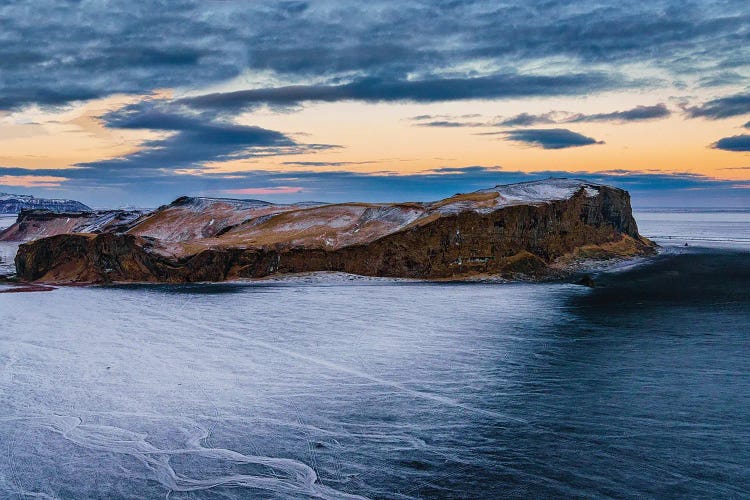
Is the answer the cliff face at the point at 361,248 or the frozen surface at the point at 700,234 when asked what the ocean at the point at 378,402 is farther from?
the frozen surface at the point at 700,234

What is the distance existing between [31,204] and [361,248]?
156578mm

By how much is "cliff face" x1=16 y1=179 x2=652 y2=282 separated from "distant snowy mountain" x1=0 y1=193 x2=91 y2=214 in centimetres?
13289

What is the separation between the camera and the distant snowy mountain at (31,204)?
516 ft

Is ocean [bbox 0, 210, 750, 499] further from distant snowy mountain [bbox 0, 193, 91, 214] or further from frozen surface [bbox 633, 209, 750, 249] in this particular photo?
distant snowy mountain [bbox 0, 193, 91, 214]

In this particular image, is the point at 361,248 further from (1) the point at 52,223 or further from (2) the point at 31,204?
(2) the point at 31,204

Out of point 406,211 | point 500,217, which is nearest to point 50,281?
point 406,211

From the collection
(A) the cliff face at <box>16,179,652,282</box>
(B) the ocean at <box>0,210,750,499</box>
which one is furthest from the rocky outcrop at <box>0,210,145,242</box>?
(B) the ocean at <box>0,210,750,499</box>

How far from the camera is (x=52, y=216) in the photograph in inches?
3000

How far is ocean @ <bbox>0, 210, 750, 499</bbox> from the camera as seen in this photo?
8609 mm

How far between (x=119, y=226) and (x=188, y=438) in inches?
1871

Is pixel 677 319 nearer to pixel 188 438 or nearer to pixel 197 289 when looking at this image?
pixel 188 438

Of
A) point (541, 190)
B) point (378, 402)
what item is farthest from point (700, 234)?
point (378, 402)

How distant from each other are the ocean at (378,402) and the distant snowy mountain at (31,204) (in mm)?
151392

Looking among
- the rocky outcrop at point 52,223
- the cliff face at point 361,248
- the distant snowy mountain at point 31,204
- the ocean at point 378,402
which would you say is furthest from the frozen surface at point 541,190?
the distant snowy mountain at point 31,204
